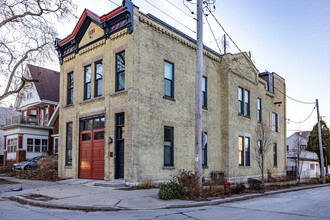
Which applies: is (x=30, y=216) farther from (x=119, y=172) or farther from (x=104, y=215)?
(x=119, y=172)

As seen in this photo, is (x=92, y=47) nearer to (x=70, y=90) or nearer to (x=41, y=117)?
(x=70, y=90)

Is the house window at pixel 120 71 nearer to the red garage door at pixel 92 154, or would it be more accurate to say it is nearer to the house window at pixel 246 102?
the red garage door at pixel 92 154

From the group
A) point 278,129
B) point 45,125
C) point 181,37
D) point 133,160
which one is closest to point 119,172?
point 133,160

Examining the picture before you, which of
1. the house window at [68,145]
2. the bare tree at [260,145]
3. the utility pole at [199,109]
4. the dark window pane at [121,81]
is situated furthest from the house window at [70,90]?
the bare tree at [260,145]

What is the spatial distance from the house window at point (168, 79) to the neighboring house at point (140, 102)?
6cm

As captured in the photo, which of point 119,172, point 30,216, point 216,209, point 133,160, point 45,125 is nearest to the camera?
point 30,216

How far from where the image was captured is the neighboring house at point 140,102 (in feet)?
52.3

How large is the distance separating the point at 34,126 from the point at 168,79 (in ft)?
77.8

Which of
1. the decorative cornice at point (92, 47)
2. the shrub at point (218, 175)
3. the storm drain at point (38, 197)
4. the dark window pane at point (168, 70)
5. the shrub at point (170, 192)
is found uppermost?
the decorative cornice at point (92, 47)

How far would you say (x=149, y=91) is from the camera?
16.5 m

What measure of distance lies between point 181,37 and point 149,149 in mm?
7286

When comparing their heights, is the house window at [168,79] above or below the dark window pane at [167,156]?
above

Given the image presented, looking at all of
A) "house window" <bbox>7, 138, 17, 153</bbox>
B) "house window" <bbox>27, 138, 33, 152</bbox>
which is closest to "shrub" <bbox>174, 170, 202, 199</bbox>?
"house window" <bbox>27, 138, 33, 152</bbox>

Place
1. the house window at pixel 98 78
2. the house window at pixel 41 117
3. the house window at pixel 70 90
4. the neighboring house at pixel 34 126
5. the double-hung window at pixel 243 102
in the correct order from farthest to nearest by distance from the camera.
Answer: the house window at pixel 41 117, the neighboring house at pixel 34 126, the double-hung window at pixel 243 102, the house window at pixel 70 90, the house window at pixel 98 78
